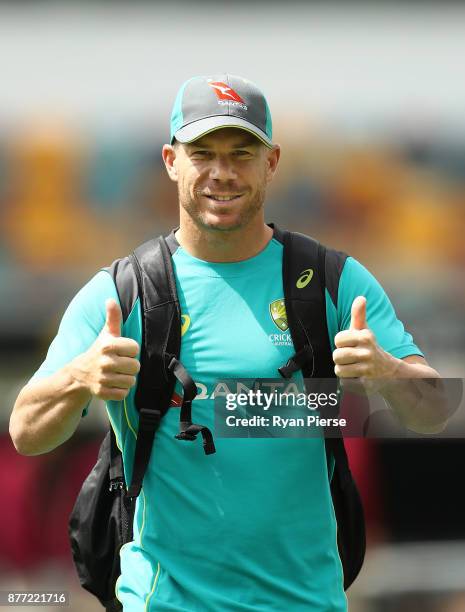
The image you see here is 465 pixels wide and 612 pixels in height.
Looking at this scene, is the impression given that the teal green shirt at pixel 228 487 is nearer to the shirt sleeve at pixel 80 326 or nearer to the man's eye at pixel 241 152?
the shirt sleeve at pixel 80 326

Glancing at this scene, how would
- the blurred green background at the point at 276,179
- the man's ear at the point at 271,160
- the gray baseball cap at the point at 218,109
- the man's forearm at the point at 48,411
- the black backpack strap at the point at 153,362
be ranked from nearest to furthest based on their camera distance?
1. the man's forearm at the point at 48,411
2. the black backpack strap at the point at 153,362
3. the gray baseball cap at the point at 218,109
4. the man's ear at the point at 271,160
5. the blurred green background at the point at 276,179

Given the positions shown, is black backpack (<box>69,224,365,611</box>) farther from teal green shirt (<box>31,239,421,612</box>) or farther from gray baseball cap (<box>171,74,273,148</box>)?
gray baseball cap (<box>171,74,273,148</box>)

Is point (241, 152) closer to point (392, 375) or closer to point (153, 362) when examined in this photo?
point (153, 362)

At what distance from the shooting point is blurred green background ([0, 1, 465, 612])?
15.1 ft

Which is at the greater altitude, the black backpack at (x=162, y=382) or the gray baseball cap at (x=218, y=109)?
the gray baseball cap at (x=218, y=109)

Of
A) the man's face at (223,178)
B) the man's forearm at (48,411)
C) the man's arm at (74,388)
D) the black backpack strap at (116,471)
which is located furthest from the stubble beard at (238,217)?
the black backpack strap at (116,471)

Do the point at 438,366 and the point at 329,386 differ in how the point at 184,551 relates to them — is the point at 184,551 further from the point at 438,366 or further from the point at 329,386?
the point at 438,366

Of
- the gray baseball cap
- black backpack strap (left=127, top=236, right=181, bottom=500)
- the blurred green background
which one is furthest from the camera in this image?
the blurred green background

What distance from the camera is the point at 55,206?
4730mm

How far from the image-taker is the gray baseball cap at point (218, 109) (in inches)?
98.7

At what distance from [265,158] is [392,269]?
2.34 metres

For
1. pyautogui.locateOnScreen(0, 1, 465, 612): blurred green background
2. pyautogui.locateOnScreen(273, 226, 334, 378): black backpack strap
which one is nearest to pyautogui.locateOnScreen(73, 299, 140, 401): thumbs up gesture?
pyautogui.locateOnScreen(273, 226, 334, 378): black backpack strap

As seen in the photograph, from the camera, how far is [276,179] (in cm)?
477

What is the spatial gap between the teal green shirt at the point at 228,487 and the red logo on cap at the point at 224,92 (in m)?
0.46
